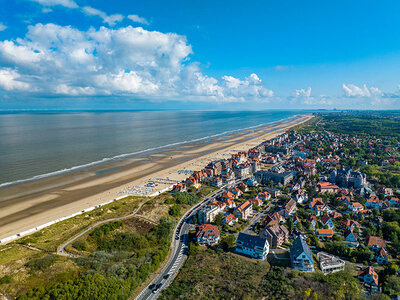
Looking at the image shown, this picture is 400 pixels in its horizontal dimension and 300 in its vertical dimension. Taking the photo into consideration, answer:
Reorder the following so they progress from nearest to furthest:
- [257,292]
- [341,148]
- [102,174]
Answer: [257,292]
[102,174]
[341,148]

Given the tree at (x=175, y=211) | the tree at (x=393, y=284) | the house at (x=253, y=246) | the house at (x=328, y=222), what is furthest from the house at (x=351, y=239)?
the tree at (x=175, y=211)

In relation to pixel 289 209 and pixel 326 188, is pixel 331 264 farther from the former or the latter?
pixel 326 188

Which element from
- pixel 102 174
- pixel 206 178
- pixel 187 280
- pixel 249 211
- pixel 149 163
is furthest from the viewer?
pixel 149 163

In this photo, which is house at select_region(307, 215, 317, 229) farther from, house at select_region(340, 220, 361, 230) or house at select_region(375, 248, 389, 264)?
house at select_region(375, 248, 389, 264)

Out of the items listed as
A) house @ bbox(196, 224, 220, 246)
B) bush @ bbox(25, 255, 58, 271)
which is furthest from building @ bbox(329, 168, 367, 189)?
bush @ bbox(25, 255, 58, 271)

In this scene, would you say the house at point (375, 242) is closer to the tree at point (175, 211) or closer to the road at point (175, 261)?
the road at point (175, 261)

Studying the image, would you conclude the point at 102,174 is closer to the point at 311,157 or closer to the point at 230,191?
the point at 230,191

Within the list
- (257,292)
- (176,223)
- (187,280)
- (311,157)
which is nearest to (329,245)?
(257,292)
